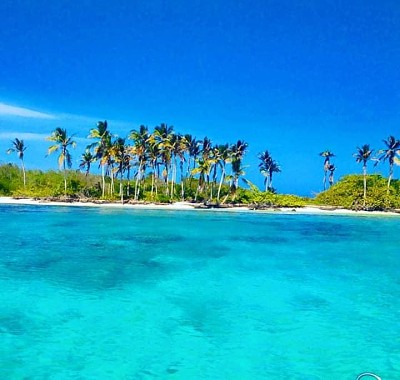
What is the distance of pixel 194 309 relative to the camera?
13.6 metres

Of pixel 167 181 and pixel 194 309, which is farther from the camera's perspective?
pixel 167 181

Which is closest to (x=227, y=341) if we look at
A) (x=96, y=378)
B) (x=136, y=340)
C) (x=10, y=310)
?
(x=136, y=340)

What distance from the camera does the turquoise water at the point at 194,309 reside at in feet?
31.6

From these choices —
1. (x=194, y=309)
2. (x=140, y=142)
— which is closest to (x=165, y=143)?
(x=140, y=142)

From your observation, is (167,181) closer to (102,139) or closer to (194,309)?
(102,139)

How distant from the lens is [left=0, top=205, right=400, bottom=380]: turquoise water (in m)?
9.64

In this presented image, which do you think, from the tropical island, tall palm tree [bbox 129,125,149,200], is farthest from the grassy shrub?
tall palm tree [bbox 129,125,149,200]

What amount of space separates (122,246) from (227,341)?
51.5 feet

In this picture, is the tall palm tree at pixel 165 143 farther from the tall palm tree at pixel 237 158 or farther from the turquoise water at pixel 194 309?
the turquoise water at pixel 194 309

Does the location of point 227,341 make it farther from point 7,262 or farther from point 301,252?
point 301,252

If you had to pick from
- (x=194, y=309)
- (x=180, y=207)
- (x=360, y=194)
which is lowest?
(x=194, y=309)

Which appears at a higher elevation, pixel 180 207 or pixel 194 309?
pixel 180 207

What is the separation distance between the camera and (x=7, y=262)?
19.8m

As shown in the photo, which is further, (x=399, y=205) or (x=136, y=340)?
(x=399, y=205)
